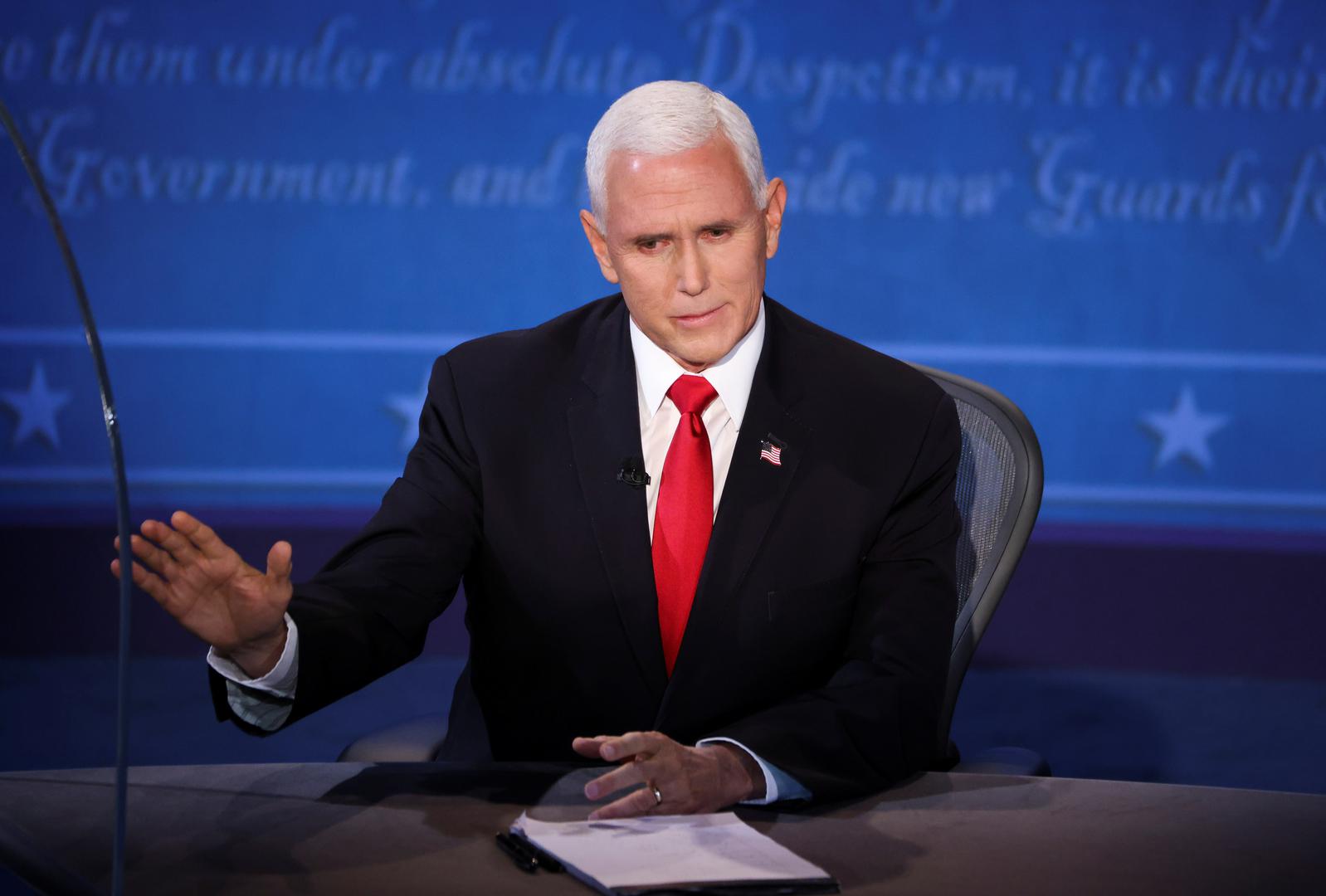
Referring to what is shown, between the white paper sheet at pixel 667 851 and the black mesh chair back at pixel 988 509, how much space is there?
24.6 inches

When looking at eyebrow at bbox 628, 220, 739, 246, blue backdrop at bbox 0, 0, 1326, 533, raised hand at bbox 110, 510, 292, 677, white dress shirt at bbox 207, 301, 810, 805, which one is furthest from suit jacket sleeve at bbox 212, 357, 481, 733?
blue backdrop at bbox 0, 0, 1326, 533

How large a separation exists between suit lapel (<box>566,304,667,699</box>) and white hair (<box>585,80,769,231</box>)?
0.23 metres

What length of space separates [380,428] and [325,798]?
3.44m

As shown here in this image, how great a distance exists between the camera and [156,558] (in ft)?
4.50

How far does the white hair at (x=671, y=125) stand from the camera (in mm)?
1778

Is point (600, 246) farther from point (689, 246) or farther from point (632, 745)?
point (632, 745)

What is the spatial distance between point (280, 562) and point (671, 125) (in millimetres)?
702

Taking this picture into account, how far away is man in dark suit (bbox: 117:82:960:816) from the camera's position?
1.76m

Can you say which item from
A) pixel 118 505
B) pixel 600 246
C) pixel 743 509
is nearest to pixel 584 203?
pixel 600 246

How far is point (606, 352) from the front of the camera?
1971mm

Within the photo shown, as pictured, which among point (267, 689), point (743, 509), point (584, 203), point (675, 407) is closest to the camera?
point (267, 689)

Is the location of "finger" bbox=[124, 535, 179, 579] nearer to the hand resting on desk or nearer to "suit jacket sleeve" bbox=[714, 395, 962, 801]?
the hand resting on desk

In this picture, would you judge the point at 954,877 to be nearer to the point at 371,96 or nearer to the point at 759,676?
the point at 759,676

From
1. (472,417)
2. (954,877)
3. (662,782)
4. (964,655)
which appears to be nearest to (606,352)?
(472,417)
